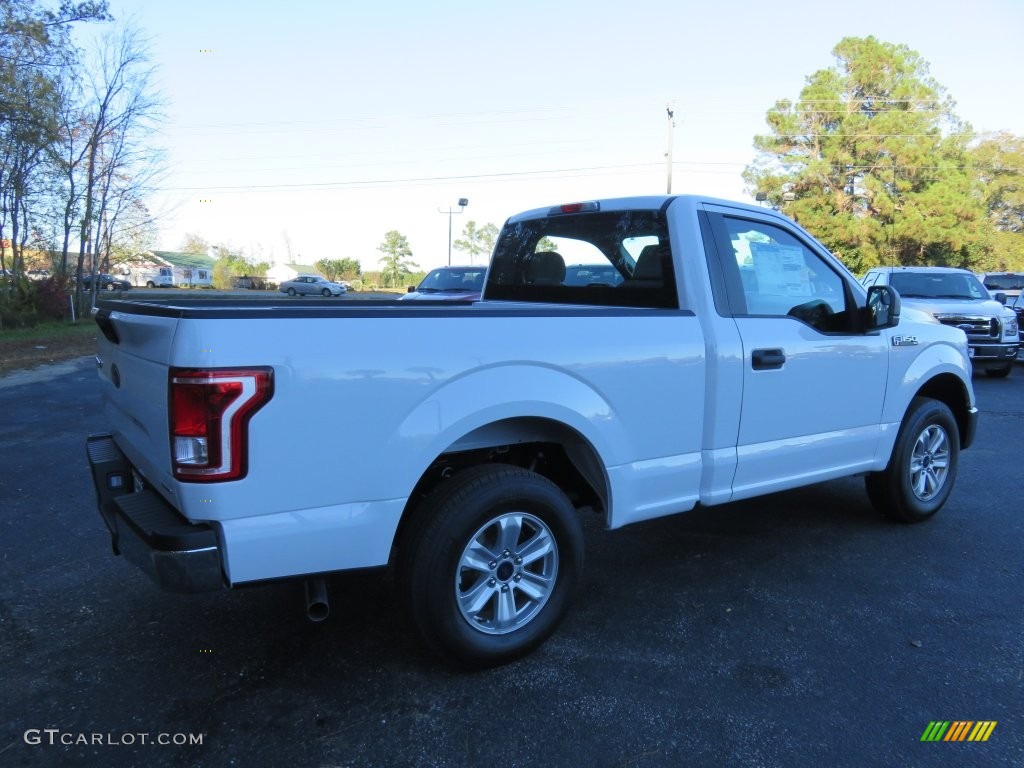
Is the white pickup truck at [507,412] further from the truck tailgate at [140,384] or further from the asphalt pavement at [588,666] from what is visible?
the asphalt pavement at [588,666]

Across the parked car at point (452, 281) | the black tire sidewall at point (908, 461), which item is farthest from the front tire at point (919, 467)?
the parked car at point (452, 281)

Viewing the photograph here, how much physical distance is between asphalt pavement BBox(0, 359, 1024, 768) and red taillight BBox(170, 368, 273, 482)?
3.28ft

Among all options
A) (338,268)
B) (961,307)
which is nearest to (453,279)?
(961,307)

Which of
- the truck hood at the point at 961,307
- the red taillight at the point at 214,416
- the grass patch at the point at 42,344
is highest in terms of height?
the truck hood at the point at 961,307

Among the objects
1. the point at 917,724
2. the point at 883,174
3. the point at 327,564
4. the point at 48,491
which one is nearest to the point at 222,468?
the point at 327,564

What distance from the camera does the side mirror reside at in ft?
13.3

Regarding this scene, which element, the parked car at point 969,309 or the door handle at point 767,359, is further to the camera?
the parked car at point 969,309

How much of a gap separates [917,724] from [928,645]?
2.24 feet

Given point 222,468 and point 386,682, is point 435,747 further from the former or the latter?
point 222,468

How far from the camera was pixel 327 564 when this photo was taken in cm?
247

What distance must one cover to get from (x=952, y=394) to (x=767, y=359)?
7.89ft

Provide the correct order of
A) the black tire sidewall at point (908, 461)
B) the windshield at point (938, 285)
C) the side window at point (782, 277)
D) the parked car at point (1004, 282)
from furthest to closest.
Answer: the parked car at point (1004, 282), the windshield at point (938, 285), the black tire sidewall at point (908, 461), the side window at point (782, 277)

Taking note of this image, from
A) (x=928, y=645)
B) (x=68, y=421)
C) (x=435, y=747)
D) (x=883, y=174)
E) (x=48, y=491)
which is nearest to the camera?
(x=435, y=747)

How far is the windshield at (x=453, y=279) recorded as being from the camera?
14223mm
